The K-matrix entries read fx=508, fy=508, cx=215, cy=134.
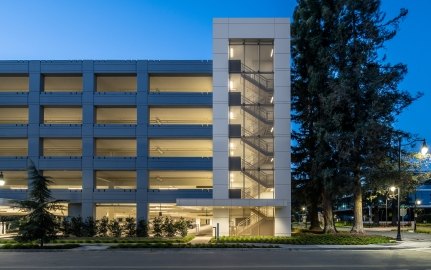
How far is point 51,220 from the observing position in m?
36.3

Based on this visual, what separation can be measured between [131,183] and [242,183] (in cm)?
1654

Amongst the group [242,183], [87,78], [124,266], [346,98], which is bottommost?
[124,266]

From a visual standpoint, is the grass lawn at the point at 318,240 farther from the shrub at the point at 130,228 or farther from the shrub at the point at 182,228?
the shrub at the point at 130,228

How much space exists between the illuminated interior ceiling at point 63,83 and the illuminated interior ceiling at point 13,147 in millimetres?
6305

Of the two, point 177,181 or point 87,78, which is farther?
point 177,181

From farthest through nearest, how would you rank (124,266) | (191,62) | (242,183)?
(191,62) → (242,183) → (124,266)

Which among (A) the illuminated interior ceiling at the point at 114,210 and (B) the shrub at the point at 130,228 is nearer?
(B) the shrub at the point at 130,228

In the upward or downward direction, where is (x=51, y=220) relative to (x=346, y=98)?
downward

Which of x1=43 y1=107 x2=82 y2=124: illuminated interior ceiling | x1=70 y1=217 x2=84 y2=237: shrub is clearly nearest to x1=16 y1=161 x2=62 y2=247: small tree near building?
x1=70 y1=217 x2=84 y2=237: shrub

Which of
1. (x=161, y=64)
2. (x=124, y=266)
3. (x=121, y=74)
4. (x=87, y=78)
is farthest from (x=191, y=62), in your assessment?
(x=124, y=266)

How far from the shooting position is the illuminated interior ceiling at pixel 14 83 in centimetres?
5217

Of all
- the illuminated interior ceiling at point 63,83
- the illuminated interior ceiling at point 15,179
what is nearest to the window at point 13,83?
the illuminated interior ceiling at point 63,83

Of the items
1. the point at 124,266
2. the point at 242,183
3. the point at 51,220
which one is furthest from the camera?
the point at 242,183

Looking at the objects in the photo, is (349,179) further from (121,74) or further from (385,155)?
(121,74)
